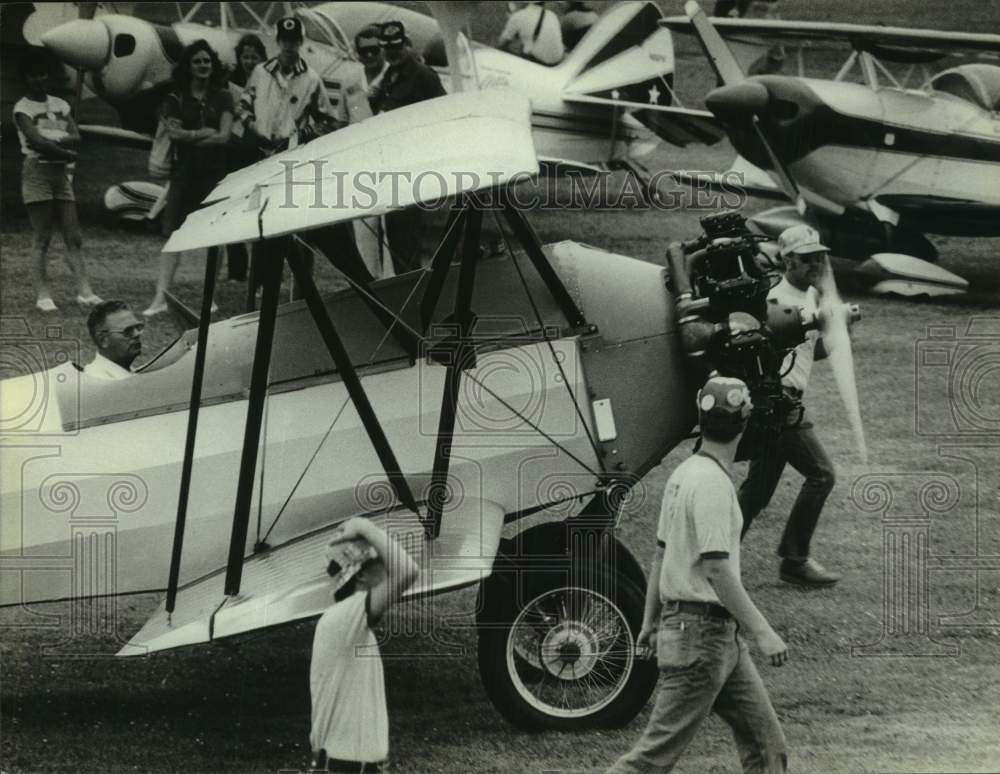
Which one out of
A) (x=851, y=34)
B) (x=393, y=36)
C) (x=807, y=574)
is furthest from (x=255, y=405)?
(x=851, y=34)

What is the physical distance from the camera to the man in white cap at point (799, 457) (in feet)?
18.4

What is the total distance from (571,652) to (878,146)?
5.07 meters

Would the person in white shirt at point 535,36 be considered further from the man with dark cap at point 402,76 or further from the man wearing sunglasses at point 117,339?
the man wearing sunglasses at point 117,339

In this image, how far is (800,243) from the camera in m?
5.61

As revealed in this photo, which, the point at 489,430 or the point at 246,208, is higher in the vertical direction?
the point at 246,208

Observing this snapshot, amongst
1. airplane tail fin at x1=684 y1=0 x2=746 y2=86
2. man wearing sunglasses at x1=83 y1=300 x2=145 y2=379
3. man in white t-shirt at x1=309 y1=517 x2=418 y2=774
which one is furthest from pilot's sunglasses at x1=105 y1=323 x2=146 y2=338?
airplane tail fin at x1=684 y1=0 x2=746 y2=86


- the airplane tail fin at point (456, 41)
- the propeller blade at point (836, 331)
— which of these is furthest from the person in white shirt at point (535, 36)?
the propeller blade at point (836, 331)

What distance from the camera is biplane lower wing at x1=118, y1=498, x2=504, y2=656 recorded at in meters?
4.40

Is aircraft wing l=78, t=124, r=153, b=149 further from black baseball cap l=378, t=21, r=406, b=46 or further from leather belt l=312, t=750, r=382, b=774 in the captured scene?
leather belt l=312, t=750, r=382, b=774

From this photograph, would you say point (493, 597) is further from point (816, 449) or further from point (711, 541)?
point (816, 449)

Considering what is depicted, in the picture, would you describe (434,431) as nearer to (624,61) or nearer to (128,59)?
(624,61)

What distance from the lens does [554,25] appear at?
1181cm

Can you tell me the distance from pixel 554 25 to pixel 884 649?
25.2 ft

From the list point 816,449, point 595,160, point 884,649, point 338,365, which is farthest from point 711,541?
point 595,160
